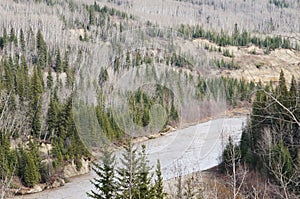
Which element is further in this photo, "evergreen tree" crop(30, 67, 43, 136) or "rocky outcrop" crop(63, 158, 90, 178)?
"evergreen tree" crop(30, 67, 43, 136)

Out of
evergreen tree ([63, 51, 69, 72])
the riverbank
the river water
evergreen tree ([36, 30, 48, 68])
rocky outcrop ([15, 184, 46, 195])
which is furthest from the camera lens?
evergreen tree ([36, 30, 48, 68])

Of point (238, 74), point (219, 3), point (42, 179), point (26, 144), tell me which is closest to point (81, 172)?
point (42, 179)

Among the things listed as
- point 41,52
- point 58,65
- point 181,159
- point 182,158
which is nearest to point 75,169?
point 181,159

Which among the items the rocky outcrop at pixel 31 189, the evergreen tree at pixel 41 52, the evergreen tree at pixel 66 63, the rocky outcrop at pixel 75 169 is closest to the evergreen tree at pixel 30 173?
the rocky outcrop at pixel 31 189

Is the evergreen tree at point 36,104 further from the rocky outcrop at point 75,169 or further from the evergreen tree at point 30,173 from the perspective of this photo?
the evergreen tree at point 30,173

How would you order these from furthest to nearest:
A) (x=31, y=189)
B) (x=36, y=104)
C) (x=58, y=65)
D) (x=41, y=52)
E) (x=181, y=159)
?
(x=41, y=52) → (x=58, y=65) → (x=36, y=104) → (x=31, y=189) → (x=181, y=159)

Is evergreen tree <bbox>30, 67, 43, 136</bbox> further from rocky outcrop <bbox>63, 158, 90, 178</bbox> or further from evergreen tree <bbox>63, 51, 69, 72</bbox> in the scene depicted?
evergreen tree <bbox>63, 51, 69, 72</bbox>

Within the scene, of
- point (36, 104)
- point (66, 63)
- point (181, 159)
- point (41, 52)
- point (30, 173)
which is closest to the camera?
point (181, 159)

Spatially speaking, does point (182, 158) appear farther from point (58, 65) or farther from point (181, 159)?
point (58, 65)

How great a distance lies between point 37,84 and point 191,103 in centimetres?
2375

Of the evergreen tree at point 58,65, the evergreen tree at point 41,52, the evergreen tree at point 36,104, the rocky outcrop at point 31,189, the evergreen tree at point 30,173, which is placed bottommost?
the rocky outcrop at point 31,189

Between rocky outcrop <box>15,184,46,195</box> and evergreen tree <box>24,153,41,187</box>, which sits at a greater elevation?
evergreen tree <box>24,153,41,187</box>

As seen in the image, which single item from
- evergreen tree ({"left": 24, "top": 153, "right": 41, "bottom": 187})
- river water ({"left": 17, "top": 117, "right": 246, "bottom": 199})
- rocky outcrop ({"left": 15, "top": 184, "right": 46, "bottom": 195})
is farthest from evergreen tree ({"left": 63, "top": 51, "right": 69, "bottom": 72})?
rocky outcrop ({"left": 15, "top": 184, "right": 46, "bottom": 195})

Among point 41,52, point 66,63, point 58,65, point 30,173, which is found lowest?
point 30,173
